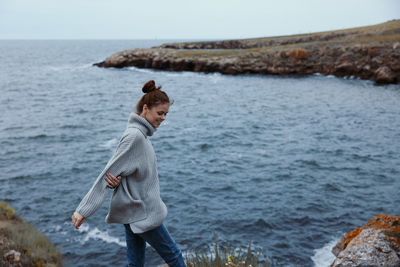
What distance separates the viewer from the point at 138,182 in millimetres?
3127

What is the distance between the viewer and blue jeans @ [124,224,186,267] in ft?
10.6

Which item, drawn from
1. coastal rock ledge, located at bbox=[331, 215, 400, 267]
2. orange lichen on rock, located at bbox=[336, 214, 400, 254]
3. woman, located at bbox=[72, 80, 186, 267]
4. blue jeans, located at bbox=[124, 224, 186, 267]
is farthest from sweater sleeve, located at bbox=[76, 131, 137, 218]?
orange lichen on rock, located at bbox=[336, 214, 400, 254]

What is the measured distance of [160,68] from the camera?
5947cm

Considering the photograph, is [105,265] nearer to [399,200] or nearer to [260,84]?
[399,200]

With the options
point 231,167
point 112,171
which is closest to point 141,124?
point 112,171

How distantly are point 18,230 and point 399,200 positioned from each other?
12259mm

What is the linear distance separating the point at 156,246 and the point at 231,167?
1274 centimetres

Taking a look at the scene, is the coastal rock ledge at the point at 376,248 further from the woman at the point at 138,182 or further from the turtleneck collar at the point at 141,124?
the turtleneck collar at the point at 141,124

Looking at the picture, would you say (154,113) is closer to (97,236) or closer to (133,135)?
(133,135)

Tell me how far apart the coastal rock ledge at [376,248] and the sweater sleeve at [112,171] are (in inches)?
179

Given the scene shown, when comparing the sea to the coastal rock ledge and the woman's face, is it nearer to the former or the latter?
the coastal rock ledge

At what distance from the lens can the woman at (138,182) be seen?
2938 millimetres

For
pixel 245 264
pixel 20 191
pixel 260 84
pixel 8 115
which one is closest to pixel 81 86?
pixel 8 115

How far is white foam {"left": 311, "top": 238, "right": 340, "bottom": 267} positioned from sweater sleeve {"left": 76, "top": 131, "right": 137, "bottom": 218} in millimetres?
7183
